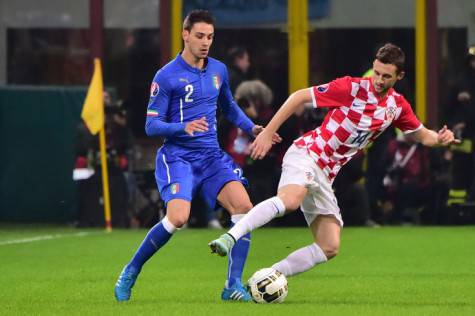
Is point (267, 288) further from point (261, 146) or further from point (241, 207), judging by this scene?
point (261, 146)

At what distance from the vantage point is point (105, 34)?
22.8m

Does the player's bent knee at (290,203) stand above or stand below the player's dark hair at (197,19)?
below

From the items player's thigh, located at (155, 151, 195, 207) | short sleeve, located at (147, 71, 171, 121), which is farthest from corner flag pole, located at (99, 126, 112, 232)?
short sleeve, located at (147, 71, 171, 121)

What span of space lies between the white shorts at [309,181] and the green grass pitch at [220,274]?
62 centimetres

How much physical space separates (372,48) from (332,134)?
39.0 ft

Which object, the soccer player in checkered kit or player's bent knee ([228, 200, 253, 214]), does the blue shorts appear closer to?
player's bent knee ([228, 200, 253, 214])

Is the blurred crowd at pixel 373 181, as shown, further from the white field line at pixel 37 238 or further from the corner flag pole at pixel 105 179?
the white field line at pixel 37 238

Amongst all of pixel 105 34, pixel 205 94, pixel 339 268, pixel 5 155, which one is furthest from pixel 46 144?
pixel 205 94

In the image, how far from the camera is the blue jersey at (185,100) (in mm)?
10930

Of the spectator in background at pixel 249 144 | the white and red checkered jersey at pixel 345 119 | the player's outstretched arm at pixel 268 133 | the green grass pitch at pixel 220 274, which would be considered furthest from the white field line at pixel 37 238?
the player's outstretched arm at pixel 268 133

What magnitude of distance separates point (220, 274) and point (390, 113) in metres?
3.12

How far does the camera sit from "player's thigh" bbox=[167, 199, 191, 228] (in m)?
10.8

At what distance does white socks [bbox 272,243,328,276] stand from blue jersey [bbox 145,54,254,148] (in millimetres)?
968

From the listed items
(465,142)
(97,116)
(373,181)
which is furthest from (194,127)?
(465,142)
